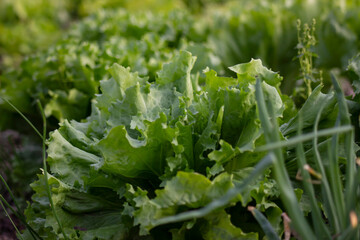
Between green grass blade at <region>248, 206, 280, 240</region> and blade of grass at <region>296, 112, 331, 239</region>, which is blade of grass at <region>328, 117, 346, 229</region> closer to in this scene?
blade of grass at <region>296, 112, 331, 239</region>

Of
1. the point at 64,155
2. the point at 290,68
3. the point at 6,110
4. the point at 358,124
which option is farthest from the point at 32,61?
the point at 358,124

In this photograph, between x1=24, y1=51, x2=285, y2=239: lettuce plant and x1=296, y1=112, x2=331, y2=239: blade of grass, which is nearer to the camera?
x1=296, y1=112, x2=331, y2=239: blade of grass

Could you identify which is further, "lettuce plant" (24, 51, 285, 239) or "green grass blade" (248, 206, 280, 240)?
"lettuce plant" (24, 51, 285, 239)

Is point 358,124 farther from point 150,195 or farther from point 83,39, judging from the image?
point 83,39

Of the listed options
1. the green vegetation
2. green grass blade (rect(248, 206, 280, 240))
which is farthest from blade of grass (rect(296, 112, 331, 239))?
green grass blade (rect(248, 206, 280, 240))

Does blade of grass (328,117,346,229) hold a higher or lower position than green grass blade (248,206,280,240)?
higher

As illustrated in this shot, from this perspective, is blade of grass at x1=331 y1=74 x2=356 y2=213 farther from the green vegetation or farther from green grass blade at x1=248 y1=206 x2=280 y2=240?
green grass blade at x1=248 y1=206 x2=280 y2=240

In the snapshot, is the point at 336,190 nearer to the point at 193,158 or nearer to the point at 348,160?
the point at 348,160

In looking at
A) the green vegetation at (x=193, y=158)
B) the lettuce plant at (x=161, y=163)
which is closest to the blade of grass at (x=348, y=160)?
the green vegetation at (x=193, y=158)

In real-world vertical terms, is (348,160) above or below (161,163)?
above

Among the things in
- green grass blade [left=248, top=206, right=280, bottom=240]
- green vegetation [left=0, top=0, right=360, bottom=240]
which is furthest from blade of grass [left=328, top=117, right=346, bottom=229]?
green grass blade [left=248, top=206, right=280, bottom=240]

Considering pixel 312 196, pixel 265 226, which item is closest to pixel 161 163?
pixel 265 226
